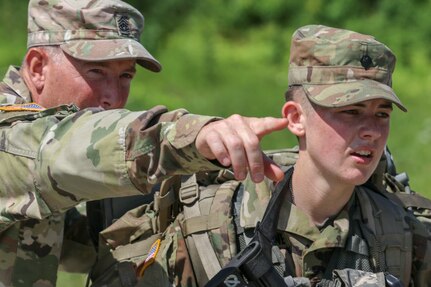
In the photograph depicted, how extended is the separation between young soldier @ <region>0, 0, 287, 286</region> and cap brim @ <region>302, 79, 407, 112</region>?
30.0 inches

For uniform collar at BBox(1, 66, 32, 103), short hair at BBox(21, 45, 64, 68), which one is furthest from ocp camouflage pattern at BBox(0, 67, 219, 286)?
short hair at BBox(21, 45, 64, 68)

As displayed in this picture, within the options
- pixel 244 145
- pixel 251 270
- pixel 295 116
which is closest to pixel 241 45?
pixel 295 116

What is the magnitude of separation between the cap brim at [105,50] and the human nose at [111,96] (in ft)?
0.40

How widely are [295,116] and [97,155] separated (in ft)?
5.51

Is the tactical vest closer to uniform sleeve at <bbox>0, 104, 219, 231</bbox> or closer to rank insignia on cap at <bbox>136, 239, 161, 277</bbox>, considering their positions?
rank insignia on cap at <bbox>136, 239, 161, 277</bbox>

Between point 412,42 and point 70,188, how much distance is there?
561 inches

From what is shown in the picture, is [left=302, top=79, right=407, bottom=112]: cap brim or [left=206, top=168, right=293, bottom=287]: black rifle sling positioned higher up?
[left=302, top=79, right=407, bottom=112]: cap brim

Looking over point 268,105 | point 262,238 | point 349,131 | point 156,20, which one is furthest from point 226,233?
point 156,20

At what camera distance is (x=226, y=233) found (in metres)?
4.75

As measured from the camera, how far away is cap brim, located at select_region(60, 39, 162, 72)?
4488 mm

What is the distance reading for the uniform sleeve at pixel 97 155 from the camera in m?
3.28

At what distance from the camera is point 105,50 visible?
14.9 ft

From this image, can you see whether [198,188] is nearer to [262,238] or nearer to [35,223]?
[262,238]

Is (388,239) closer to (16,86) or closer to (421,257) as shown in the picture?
(421,257)
